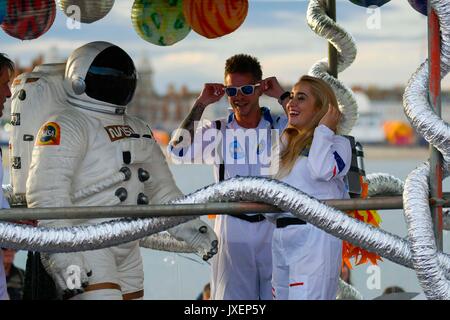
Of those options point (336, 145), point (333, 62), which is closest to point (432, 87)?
point (336, 145)

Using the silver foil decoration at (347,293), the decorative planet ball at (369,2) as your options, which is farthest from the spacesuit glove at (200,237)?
the decorative planet ball at (369,2)

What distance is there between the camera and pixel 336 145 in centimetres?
463

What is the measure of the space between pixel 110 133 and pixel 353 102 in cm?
161

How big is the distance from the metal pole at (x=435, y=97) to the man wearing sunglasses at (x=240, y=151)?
128 cm

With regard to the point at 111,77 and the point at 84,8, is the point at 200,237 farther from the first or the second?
the point at 84,8

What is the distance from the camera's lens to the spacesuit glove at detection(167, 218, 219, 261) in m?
5.16

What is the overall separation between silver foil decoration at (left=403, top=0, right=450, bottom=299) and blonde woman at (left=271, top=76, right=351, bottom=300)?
0.48m

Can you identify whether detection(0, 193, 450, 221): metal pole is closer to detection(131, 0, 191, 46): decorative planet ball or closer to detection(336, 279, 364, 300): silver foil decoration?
detection(131, 0, 191, 46): decorative planet ball

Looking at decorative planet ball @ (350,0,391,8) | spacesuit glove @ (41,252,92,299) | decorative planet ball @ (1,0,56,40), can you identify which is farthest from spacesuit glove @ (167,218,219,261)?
decorative planet ball @ (350,0,391,8)

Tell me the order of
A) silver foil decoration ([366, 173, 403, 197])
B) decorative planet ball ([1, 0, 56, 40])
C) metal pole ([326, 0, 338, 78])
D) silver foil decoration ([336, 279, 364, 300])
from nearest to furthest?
decorative planet ball ([1, 0, 56, 40]) < silver foil decoration ([366, 173, 403, 197]) < metal pole ([326, 0, 338, 78]) < silver foil decoration ([336, 279, 364, 300])

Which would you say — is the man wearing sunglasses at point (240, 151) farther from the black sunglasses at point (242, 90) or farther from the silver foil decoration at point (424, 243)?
the silver foil decoration at point (424, 243)

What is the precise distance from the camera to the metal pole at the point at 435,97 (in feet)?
13.8

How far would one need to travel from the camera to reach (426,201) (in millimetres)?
4176
